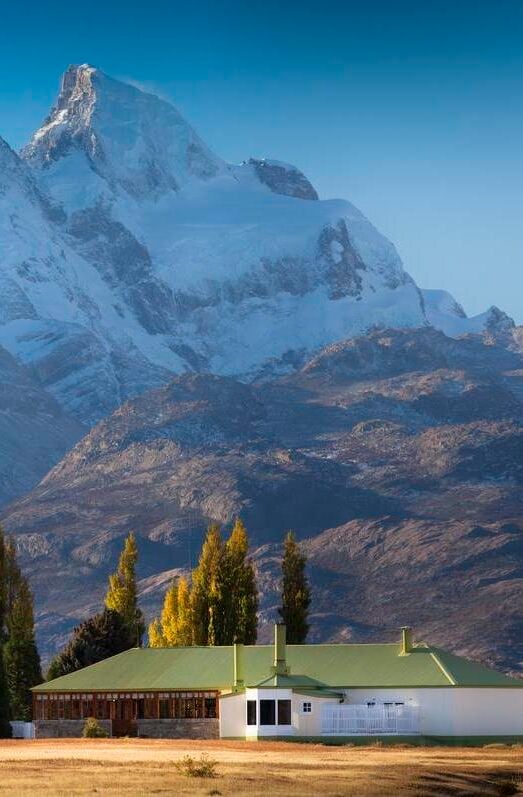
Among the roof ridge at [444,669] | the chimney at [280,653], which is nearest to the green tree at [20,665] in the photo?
the chimney at [280,653]

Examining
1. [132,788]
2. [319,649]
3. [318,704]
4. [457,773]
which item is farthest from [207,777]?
[319,649]

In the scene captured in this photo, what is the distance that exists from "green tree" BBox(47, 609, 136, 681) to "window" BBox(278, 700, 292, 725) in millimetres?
31728

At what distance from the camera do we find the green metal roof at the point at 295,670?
123 m

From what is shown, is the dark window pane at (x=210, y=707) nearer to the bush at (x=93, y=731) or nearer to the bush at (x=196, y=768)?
the bush at (x=93, y=731)

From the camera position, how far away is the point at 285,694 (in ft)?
398

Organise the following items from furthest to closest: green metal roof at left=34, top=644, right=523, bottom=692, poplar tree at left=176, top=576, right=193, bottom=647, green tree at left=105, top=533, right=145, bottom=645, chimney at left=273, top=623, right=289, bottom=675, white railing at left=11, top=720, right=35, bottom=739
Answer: green tree at left=105, top=533, right=145, bottom=645 → poplar tree at left=176, top=576, right=193, bottom=647 → white railing at left=11, top=720, right=35, bottom=739 → chimney at left=273, top=623, right=289, bottom=675 → green metal roof at left=34, top=644, right=523, bottom=692

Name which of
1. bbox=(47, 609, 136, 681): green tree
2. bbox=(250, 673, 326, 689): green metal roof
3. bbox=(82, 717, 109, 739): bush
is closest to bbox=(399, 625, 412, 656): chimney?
bbox=(250, 673, 326, 689): green metal roof

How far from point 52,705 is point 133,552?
175ft

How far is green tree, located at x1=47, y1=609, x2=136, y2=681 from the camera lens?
151375mm

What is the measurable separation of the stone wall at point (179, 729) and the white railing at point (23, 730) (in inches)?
301

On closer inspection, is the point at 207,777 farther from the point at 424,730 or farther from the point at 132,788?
the point at 424,730

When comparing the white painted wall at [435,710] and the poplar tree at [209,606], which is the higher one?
the poplar tree at [209,606]

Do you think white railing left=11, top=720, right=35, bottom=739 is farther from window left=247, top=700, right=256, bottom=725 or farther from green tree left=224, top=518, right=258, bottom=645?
green tree left=224, top=518, right=258, bottom=645

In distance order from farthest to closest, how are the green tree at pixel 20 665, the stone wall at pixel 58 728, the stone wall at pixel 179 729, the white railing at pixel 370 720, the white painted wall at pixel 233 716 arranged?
the green tree at pixel 20 665
the stone wall at pixel 58 728
the stone wall at pixel 179 729
the white painted wall at pixel 233 716
the white railing at pixel 370 720
